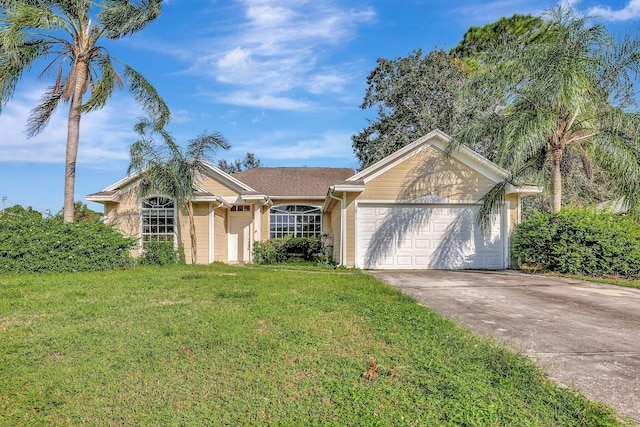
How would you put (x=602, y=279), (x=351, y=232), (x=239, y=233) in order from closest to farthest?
(x=602, y=279), (x=351, y=232), (x=239, y=233)

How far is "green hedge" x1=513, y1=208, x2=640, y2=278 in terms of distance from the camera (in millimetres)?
10617

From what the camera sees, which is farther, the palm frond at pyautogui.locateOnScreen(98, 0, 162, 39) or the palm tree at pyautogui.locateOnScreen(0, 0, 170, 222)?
the palm frond at pyautogui.locateOnScreen(98, 0, 162, 39)

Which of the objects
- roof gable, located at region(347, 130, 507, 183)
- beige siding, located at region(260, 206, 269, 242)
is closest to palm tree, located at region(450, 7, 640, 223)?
roof gable, located at region(347, 130, 507, 183)

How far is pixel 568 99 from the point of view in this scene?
9984 mm

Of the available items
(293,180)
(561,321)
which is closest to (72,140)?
(293,180)

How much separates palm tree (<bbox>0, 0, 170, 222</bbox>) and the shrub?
9.16 feet

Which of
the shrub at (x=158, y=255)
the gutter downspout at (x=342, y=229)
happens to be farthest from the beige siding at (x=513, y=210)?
the shrub at (x=158, y=255)

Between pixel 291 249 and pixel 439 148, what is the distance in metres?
7.08

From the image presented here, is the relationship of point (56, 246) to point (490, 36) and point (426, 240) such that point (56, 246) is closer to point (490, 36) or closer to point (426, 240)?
point (426, 240)

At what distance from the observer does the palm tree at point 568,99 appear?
10.3 meters

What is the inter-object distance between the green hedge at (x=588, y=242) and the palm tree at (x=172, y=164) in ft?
35.2

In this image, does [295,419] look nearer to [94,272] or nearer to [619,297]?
[619,297]

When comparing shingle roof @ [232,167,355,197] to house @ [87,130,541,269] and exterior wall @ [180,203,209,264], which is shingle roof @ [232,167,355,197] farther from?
house @ [87,130,541,269]

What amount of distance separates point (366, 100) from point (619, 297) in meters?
20.4
